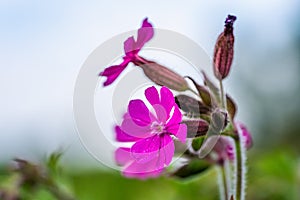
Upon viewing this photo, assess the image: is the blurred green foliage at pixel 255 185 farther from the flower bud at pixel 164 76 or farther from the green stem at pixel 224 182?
the flower bud at pixel 164 76

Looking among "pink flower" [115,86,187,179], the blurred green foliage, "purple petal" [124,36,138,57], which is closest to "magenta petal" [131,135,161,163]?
"pink flower" [115,86,187,179]

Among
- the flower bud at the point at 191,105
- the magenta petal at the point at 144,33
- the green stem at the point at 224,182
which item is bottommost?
the green stem at the point at 224,182

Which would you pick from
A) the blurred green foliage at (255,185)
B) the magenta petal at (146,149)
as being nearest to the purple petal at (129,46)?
the magenta petal at (146,149)

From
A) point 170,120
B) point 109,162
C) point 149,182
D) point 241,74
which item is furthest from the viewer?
point 241,74

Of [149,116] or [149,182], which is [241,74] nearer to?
[149,182]

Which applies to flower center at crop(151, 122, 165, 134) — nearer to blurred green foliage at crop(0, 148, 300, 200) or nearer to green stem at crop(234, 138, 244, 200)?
green stem at crop(234, 138, 244, 200)

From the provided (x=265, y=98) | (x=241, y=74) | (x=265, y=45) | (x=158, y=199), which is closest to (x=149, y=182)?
(x=158, y=199)

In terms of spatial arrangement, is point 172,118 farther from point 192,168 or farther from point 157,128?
point 192,168
